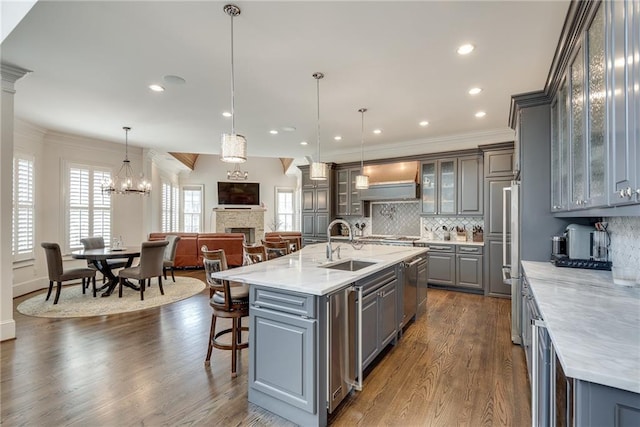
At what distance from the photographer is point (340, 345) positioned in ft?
6.81

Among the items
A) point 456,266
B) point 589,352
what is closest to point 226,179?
point 456,266

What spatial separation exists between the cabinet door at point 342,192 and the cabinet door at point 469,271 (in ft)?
8.94

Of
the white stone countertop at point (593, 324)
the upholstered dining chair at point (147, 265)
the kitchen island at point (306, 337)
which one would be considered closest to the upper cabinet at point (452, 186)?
the white stone countertop at point (593, 324)

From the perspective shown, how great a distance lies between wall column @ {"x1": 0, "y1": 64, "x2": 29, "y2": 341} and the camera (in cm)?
316

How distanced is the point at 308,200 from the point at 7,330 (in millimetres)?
5511

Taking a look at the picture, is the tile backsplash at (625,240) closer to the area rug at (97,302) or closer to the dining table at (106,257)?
the area rug at (97,302)

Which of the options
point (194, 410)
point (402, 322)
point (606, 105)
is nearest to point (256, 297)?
point (194, 410)

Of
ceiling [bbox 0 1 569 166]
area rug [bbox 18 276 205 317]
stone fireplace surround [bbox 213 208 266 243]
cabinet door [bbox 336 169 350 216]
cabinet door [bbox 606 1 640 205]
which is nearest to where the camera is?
cabinet door [bbox 606 1 640 205]

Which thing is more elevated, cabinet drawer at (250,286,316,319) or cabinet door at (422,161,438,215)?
cabinet door at (422,161,438,215)

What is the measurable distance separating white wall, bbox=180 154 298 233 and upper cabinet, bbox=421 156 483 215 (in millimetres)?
7199

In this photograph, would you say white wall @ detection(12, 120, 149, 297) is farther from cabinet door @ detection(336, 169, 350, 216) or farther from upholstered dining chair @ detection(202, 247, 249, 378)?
cabinet door @ detection(336, 169, 350, 216)

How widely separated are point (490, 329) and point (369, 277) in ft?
7.11

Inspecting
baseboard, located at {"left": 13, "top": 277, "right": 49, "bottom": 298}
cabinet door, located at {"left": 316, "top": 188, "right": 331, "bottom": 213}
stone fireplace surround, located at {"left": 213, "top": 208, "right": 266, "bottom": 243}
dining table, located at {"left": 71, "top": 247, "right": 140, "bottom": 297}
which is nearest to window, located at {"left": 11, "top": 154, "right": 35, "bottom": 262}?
baseboard, located at {"left": 13, "top": 277, "right": 49, "bottom": 298}

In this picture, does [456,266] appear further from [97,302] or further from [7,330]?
[7,330]
